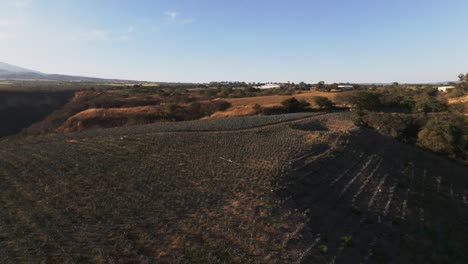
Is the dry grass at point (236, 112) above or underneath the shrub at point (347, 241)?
above

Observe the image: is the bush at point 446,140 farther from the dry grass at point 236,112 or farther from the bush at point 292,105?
the dry grass at point 236,112

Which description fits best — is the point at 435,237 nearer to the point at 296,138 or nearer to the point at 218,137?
the point at 296,138

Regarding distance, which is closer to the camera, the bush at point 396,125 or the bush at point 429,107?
the bush at point 396,125

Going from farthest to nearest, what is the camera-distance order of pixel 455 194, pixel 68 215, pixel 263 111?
1. pixel 263 111
2. pixel 455 194
3. pixel 68 215

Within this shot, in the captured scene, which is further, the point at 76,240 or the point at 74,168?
the point at 74,168

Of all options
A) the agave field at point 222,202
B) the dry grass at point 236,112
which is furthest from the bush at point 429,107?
the agave field at point 222,202

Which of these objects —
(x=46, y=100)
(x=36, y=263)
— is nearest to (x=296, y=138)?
(x=36, y=263)

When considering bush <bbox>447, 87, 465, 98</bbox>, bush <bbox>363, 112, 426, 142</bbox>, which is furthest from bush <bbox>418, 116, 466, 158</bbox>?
bush <bbox>447, 87, 465, 98</bbox>

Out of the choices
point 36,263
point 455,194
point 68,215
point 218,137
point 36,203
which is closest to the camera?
point 36,263

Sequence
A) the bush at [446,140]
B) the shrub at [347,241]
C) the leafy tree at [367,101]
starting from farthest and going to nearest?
the leafy tree at [367,101], the bush at [446,140], the shrub at [347,241]
